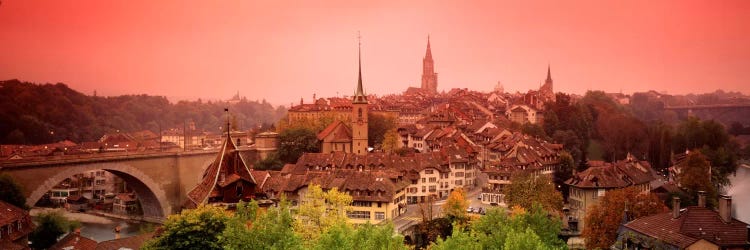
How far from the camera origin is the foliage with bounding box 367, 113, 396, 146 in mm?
66500

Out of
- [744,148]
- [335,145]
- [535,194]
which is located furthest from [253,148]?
[744,148]

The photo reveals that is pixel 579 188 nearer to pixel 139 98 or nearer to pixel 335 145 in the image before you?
pixel 335 145

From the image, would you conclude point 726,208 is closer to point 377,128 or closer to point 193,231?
point 193,231

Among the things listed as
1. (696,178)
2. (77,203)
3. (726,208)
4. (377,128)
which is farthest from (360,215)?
(77,203)

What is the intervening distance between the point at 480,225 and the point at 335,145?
3545cm

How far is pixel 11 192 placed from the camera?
127 feet

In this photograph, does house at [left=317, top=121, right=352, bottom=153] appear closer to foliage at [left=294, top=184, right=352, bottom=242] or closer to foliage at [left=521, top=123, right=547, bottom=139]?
foliage at [left=521, top=123, right=547, bottom=139]

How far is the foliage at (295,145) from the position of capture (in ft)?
196

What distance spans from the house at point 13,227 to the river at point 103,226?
14.9m

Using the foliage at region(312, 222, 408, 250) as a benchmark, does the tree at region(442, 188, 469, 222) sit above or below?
→ below

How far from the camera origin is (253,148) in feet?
202

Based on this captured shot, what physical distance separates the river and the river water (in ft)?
138

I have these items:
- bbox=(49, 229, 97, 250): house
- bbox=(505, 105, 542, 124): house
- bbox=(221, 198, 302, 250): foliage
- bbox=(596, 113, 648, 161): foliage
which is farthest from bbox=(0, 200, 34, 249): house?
bbox=(505, 105, 542, 124): house

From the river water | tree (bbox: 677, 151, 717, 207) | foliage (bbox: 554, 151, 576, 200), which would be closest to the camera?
the river water
